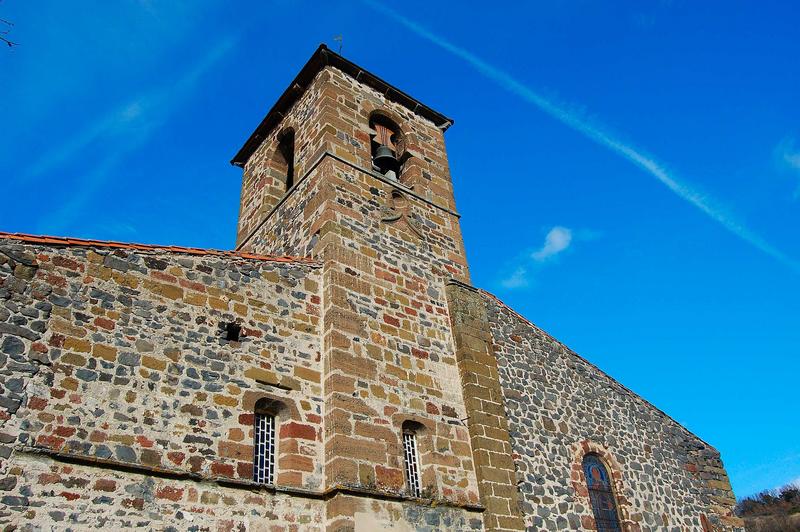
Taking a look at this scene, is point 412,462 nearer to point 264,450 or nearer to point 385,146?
point 264,450

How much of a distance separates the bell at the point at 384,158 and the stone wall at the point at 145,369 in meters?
4.05

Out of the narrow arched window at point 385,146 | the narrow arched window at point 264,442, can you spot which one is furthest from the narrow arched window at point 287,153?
the narrow arched window at point 264,442

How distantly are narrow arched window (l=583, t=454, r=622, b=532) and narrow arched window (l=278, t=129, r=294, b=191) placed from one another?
798cm

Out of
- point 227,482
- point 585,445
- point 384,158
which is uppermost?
point 384,158

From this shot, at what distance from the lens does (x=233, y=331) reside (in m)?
8.10

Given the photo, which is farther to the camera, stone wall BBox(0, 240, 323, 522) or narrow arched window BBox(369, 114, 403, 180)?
narrow arched window BBox(369, 114, 403, 180)

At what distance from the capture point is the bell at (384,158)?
472 inches

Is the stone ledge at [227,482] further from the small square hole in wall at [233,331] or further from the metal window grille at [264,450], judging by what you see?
the small square hole in wall at [233,331]

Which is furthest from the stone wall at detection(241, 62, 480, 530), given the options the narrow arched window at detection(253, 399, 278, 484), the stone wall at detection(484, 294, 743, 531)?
the stone wall at detection(484, 294, 743, 531)

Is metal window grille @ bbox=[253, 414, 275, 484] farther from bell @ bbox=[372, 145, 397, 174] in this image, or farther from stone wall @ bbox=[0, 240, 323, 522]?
bell @ bbox=[372, 145, 397, 174]

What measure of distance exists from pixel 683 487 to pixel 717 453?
180cm

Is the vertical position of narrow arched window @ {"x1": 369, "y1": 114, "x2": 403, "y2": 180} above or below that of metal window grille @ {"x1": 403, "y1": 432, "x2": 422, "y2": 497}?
above

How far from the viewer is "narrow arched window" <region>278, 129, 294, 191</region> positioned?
43.3 ft

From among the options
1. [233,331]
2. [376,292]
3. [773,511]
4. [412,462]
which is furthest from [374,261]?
[773,511]
